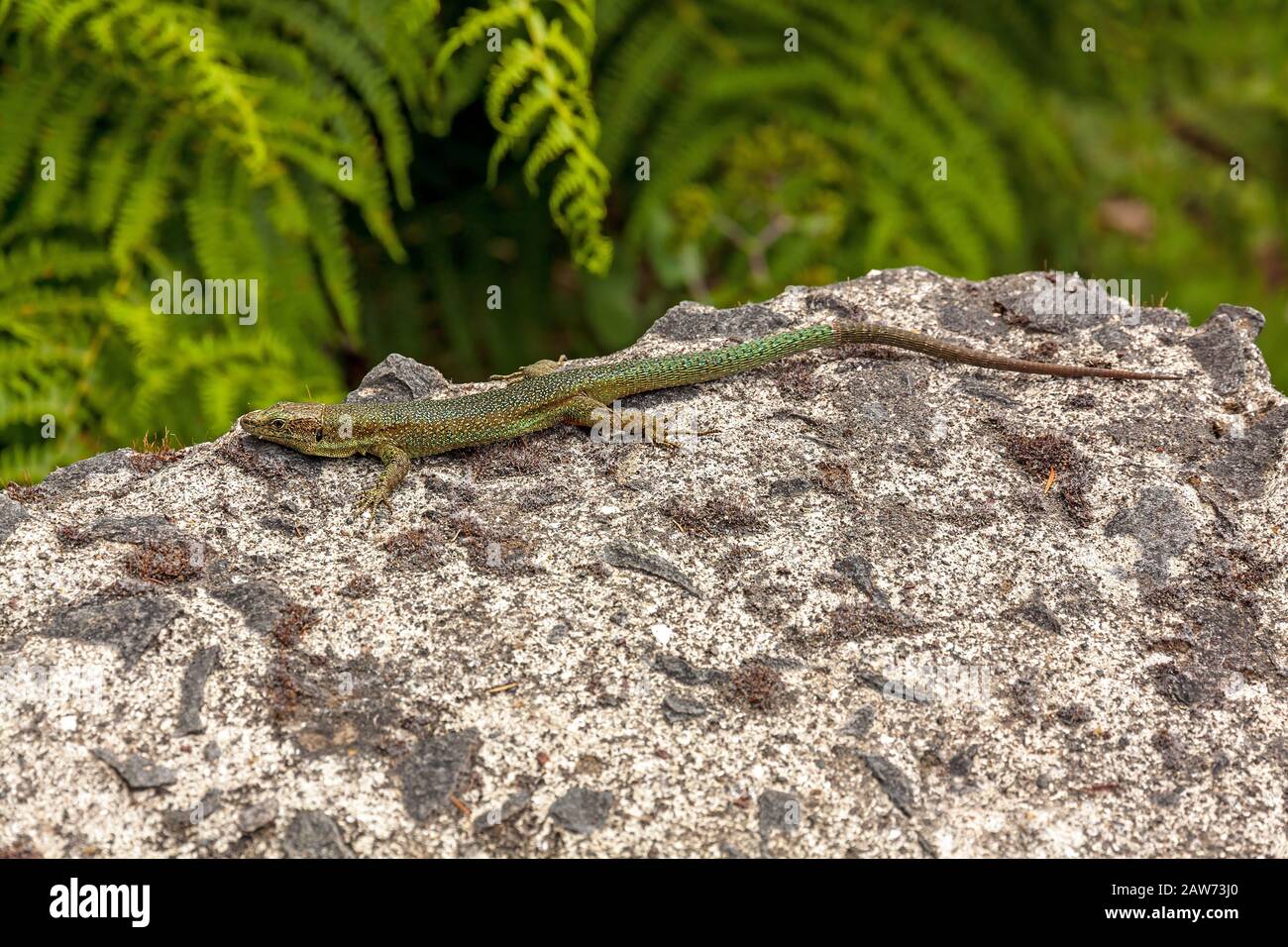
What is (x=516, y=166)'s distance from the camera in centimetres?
635

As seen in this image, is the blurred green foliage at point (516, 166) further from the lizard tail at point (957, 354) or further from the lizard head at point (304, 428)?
the lizard tail at point (957, 354)

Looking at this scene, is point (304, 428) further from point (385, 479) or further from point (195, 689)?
point (195, 689)

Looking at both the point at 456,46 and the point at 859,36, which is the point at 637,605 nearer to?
the point at 456,46

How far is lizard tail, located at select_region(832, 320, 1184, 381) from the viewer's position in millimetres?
4648

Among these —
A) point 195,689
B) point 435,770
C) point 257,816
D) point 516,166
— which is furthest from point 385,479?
point 516,166

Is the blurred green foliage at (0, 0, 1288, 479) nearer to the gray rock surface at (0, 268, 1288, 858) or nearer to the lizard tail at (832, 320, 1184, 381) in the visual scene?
the lizard tail at (832, 320, 1184, 381)

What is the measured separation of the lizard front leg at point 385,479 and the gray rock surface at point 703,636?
3.2 inches

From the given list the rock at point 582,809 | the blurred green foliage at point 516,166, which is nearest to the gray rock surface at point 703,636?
the rock at point 582,809

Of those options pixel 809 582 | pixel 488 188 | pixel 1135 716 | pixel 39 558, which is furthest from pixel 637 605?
pixel 488 188

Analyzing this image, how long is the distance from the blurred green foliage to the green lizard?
1040 mm

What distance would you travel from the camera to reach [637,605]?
3.68 m

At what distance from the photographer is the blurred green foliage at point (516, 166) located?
532 cm

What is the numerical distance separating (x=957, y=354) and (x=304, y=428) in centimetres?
251

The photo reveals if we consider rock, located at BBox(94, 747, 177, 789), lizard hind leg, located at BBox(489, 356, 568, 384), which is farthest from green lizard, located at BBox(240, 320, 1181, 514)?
rock, located at BBox(94, 747, 177, 789)
